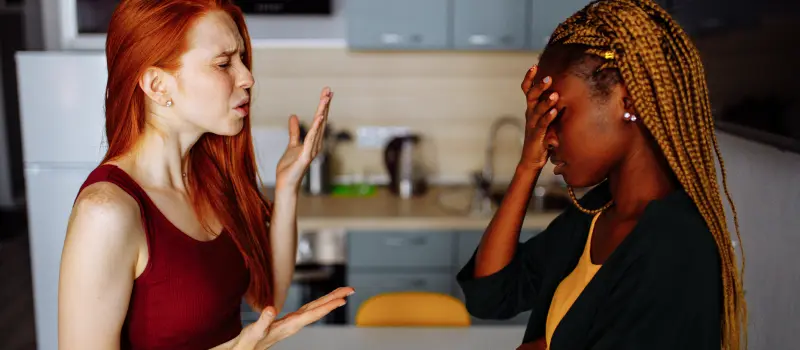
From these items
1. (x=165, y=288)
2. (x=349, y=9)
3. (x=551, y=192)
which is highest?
(x=349, y=9)


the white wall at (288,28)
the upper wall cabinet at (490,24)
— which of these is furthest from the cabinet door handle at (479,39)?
the white wall at (288,28)

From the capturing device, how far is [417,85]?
3.57 meters

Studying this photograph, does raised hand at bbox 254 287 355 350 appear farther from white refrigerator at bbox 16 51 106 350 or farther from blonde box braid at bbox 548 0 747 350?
white refrigerator at bbox 16 51 106 350

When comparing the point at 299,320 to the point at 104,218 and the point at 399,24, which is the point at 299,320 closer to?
the point at 104,218

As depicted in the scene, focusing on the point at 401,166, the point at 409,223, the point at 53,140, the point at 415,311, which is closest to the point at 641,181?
the point at 415,311

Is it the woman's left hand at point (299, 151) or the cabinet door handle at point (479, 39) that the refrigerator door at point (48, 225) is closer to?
the cabinet door handle at point (479, 39)

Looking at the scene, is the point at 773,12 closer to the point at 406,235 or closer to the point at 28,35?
the point at 406,235

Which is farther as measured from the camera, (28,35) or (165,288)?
(28,35)

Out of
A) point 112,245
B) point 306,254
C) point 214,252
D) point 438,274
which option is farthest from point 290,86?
point 112,245

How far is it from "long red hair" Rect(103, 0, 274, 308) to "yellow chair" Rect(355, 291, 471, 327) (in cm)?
45

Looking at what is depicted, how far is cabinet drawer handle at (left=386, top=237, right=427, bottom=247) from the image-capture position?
3.07 meters

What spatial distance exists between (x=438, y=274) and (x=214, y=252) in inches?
70.7

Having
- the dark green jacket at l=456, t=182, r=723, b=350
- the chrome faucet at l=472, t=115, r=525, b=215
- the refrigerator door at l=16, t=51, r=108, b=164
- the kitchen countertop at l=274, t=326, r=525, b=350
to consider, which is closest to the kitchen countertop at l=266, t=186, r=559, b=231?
the chrome faucet at l=472, t=115, r=525, b=215

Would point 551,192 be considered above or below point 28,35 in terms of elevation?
below
